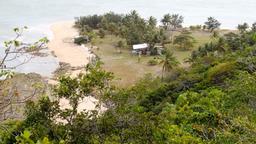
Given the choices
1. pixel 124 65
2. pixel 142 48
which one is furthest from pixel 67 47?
pixel 124 65

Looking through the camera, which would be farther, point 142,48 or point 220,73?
point 142,48

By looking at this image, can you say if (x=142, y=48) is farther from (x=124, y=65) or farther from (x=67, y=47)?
(x=67, y=47)

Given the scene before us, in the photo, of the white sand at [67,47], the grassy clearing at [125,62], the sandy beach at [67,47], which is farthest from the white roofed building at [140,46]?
the sandy beach at [67,47]

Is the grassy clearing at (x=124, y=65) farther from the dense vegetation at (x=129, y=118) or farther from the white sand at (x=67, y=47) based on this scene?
the dense vegetation at (x=129, y=118)

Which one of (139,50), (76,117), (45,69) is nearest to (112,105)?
(76,117)

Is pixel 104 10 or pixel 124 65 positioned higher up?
pixel 104 10

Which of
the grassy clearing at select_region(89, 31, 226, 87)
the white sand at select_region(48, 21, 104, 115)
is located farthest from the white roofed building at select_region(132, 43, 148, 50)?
the white sand at select_region(48, 21, 104, 115)

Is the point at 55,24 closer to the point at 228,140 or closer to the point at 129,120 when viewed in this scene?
the point at 129,120

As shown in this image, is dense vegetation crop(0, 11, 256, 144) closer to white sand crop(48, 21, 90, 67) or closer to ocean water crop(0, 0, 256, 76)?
white sand crop(48, 21, 90, 67)
